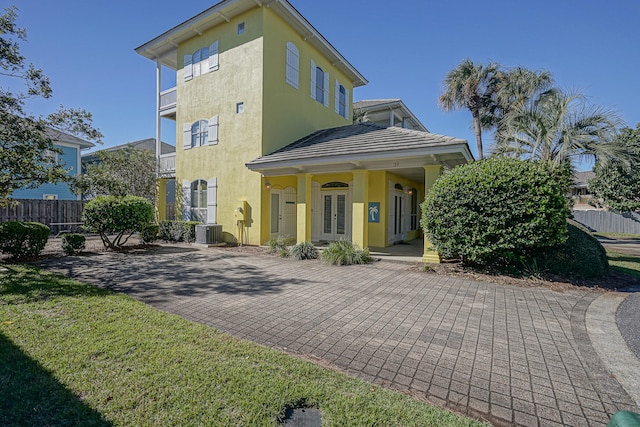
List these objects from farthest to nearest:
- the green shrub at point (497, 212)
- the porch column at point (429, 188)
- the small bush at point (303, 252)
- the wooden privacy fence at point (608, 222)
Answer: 1. the wooden privacy fence at point (608, 222)
2. the small bush at point (303, 252)
3. the porch column at point (429, 188)
4. the green shrub at point (497, 212)

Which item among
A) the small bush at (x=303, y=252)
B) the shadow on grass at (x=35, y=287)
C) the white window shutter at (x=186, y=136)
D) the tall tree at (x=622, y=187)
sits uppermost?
the white window shutter at (x=186, y=136)

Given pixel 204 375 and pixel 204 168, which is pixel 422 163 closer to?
pixel 204 375

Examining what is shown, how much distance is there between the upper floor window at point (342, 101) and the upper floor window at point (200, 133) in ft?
24.6

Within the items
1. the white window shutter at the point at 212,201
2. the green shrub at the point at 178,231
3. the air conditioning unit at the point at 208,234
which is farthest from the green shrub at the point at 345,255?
the green shrub at the point at 178,231

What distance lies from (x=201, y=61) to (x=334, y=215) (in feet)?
33.6

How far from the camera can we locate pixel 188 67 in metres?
15.1

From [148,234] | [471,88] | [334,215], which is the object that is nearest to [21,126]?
[148,234]

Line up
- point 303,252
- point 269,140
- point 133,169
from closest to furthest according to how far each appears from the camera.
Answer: point 303,252
point 269,140
point 133,169

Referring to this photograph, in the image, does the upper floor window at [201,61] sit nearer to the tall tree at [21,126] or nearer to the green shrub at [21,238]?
the tall tree at [21,126]

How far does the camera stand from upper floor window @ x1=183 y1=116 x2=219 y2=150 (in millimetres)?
14094

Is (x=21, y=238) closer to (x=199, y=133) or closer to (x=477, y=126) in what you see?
(x=199, y=133)

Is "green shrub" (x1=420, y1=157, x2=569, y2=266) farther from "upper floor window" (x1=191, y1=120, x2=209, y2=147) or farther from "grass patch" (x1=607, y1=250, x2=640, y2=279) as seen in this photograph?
"upper floor window" (x1=191, y1=120, x2=209, y2=147)

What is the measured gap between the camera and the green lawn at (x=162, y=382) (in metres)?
2.39

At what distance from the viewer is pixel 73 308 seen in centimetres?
474
